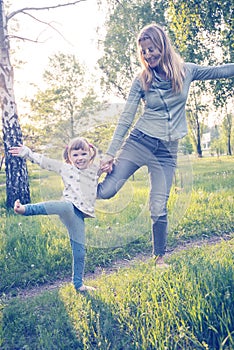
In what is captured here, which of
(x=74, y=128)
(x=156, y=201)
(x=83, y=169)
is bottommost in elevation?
(x=156, y=201)

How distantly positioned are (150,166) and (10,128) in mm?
5142

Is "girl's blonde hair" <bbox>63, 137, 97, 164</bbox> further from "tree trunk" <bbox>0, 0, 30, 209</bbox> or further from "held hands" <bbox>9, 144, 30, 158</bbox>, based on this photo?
"tree trunk" <bbox>0, 0, 30, 209</bbox>

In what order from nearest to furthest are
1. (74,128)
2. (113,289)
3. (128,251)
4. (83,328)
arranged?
(83,328) < (113,289) < (74,128) < (128,251)

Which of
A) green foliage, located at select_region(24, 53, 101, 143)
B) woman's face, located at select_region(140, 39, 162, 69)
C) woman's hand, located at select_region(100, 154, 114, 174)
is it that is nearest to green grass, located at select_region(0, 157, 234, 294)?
woman's hand, located at select_region(100, 154, 114, 174)

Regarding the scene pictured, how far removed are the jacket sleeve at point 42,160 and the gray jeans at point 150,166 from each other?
484 millimetres

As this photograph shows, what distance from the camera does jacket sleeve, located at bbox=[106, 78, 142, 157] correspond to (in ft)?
12.0

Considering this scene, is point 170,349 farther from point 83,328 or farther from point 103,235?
point 103,235

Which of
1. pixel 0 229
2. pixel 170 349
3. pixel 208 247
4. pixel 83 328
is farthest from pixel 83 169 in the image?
pixel 0 229

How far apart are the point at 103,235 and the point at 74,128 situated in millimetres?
1307

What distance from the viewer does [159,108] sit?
3695 millimetres

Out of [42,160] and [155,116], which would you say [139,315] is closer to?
[42,160]

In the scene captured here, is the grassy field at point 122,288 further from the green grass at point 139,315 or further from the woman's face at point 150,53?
the woman's face at point 150,53

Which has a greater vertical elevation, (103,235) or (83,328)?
(103,235)

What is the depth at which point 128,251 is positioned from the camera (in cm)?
489
